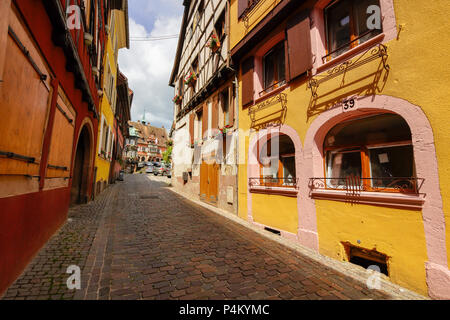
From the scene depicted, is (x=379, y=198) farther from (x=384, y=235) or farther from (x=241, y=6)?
(x=241, y=6)

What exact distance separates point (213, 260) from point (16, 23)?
4206 mm

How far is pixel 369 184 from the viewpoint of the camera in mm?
3785

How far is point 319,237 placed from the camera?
14.3 feet

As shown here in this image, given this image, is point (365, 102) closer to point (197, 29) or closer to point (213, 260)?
point (213, 260)

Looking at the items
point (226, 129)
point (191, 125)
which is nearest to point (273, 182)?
point (226, 129)

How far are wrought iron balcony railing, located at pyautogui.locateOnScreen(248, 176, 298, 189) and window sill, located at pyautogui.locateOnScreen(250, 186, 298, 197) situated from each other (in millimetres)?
103

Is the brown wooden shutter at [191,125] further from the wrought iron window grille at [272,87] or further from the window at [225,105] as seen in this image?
the wrought iron window grille at [272,87]

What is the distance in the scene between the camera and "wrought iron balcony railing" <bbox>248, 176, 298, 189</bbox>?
543 cm

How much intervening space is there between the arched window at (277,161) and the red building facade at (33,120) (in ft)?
16.8

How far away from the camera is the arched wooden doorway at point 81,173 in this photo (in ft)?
26.3

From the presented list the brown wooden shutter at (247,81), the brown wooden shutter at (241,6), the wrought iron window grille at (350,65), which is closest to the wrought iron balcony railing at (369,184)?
the wrought iron window grille at (350,65)

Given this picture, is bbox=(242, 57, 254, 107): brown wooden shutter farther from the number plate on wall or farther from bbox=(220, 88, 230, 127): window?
the number plate on wall

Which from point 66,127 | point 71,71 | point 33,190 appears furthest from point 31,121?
point 71,71

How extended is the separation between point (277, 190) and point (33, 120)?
16.9 ft
